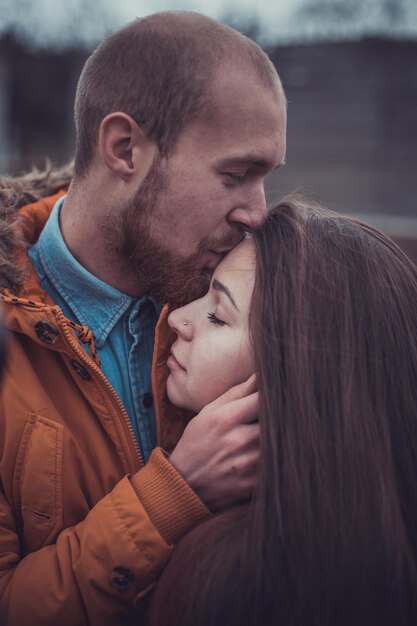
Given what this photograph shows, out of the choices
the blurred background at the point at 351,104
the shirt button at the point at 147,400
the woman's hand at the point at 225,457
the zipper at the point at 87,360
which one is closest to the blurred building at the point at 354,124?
the blurred background at the point at 351,104

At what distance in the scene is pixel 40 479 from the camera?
→ 69.2 inches

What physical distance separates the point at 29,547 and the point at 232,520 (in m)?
0.62

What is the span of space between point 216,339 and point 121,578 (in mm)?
679

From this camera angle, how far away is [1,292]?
186 cm

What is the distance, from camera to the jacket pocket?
1.76m

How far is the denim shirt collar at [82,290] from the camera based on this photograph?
2.11 m

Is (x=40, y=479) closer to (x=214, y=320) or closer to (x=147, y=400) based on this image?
(x=147, y=400)

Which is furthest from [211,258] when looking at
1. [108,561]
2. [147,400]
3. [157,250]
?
[108,561]

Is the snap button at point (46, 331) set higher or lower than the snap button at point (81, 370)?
higher

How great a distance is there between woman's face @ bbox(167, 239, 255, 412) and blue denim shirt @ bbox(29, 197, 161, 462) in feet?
0.65

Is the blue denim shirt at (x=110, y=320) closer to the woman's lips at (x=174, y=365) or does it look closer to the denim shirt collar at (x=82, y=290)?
the denim shirt collar at (x=82, y=290)

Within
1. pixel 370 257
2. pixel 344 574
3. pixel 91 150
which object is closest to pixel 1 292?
pixel 91 150

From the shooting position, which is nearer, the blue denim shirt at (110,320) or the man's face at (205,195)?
the man's face at (205,195)

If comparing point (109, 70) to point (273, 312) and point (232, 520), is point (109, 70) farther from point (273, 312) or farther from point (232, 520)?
point (232, 520)
